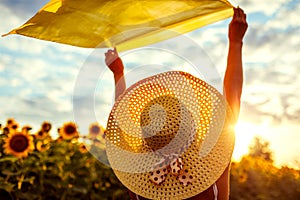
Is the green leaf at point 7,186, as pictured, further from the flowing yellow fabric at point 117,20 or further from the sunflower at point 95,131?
the flowing yellow fabric at point 117,20

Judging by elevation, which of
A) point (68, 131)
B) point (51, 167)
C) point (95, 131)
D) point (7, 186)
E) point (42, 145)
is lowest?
point (7, 186)

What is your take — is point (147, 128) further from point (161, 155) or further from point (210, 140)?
point (210, 140)

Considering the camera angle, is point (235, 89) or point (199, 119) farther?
point (235, 89)

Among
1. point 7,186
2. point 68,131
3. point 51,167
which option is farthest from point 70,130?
point 7,186

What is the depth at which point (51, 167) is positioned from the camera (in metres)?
4.11

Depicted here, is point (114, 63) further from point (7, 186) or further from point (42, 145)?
point (42, 145)

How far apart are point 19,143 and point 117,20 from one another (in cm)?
236

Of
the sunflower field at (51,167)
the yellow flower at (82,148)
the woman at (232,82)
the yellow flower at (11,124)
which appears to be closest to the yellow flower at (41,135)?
the sunflower field at (51,167)

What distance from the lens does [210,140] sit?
5.06 feet

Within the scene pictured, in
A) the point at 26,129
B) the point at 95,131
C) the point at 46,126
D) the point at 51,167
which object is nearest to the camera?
the point at 51,167

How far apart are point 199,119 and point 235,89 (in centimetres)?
22

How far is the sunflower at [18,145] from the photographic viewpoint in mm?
3844

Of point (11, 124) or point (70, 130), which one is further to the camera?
point (70, 130)

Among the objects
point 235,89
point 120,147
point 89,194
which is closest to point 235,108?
point 235,89
